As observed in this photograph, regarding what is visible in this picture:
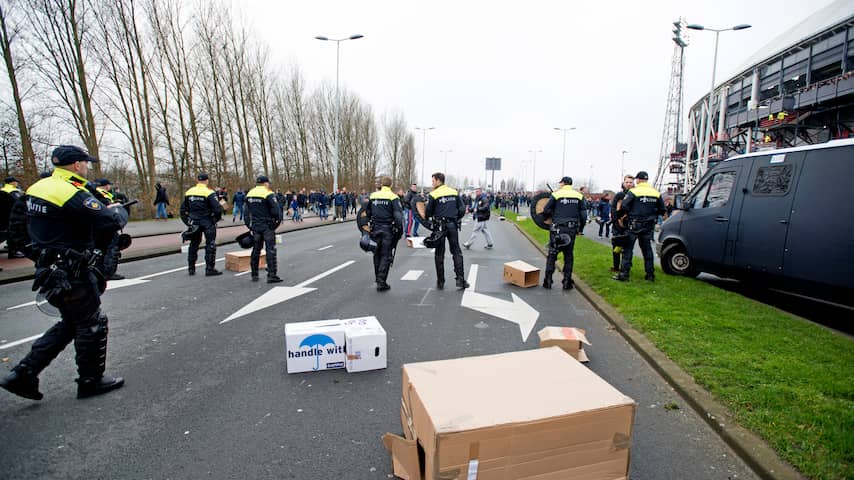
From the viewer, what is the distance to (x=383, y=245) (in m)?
8.35

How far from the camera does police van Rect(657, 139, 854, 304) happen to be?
6.15 metres

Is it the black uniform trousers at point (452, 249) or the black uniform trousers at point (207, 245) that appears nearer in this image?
the black uniform trousers at point (452, 249)

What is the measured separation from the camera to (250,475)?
2.72 metres

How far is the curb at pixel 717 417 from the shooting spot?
9.04 feet

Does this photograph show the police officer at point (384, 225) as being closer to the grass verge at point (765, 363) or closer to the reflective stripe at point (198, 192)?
the reflective stripe at point (198, 192)

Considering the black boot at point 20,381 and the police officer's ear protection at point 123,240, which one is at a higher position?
the police officer's ear protection at point 123,240

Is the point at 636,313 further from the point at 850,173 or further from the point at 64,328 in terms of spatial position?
the point at 64,328

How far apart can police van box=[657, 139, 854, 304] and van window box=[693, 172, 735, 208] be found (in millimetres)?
20

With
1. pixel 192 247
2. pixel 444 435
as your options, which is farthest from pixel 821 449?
pixel 192 247

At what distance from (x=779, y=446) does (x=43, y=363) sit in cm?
544

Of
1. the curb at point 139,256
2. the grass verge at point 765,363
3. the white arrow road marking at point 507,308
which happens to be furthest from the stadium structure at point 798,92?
the curb at point 139,256

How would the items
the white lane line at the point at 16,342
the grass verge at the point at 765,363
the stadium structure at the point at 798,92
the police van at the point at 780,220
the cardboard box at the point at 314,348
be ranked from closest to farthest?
the grass verge at the point at 765,363, the cardboard box at the point at 314,348, the white lane line at the point at 16,342, the police van at the point at 780,220, the stadium structure at the point at 798,92

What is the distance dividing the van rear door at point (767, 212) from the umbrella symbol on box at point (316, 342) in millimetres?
6962

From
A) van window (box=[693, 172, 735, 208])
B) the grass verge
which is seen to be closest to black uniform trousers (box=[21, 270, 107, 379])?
the grass verge
